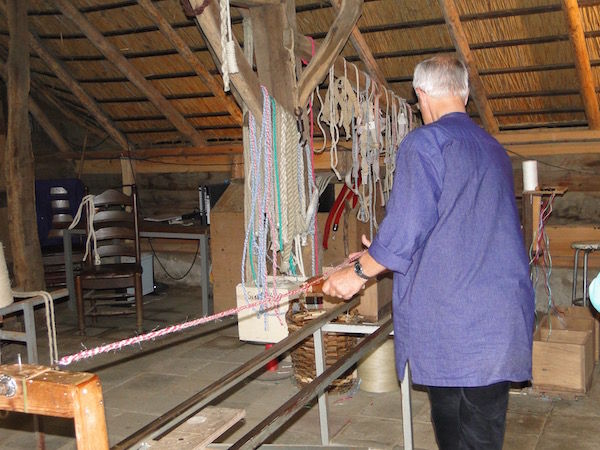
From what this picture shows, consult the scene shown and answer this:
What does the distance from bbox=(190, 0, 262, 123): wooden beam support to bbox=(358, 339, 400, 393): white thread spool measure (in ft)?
4.72

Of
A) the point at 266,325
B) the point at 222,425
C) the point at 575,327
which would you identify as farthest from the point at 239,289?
the point at 575,327

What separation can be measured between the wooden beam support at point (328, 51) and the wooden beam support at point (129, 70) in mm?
2348

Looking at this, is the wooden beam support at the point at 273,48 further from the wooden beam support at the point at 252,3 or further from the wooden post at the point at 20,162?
the wooden post at the point at 20,162

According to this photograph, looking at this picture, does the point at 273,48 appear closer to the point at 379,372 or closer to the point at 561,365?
the point at 379,372

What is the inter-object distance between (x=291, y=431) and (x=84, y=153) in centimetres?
460

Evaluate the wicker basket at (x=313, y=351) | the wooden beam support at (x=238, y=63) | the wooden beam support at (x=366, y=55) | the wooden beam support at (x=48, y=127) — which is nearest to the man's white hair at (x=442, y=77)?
the wooden beam support at (x=238, y=63)

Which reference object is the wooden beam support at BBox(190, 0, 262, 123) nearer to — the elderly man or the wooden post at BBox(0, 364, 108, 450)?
the elderly man

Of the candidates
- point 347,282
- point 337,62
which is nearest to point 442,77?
point 347,282

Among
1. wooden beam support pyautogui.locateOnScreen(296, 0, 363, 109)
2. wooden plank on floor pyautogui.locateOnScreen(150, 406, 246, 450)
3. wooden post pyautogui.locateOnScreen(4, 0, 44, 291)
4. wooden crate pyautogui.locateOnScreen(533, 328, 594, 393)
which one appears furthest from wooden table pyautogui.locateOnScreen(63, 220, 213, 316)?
wooden plank on floor pyautogui.locateOnScreen(150, 406, 246, 450)

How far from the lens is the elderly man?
1768 millimetres

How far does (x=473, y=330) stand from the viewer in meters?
1.80

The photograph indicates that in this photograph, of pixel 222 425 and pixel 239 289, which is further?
pixel 239 289

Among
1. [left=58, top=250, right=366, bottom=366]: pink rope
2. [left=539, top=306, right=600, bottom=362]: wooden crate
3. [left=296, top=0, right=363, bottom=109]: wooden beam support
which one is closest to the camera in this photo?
[left=58, top=250, right=366, bottom=366]: pink rope

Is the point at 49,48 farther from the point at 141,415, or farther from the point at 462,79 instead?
the point at 462,79
